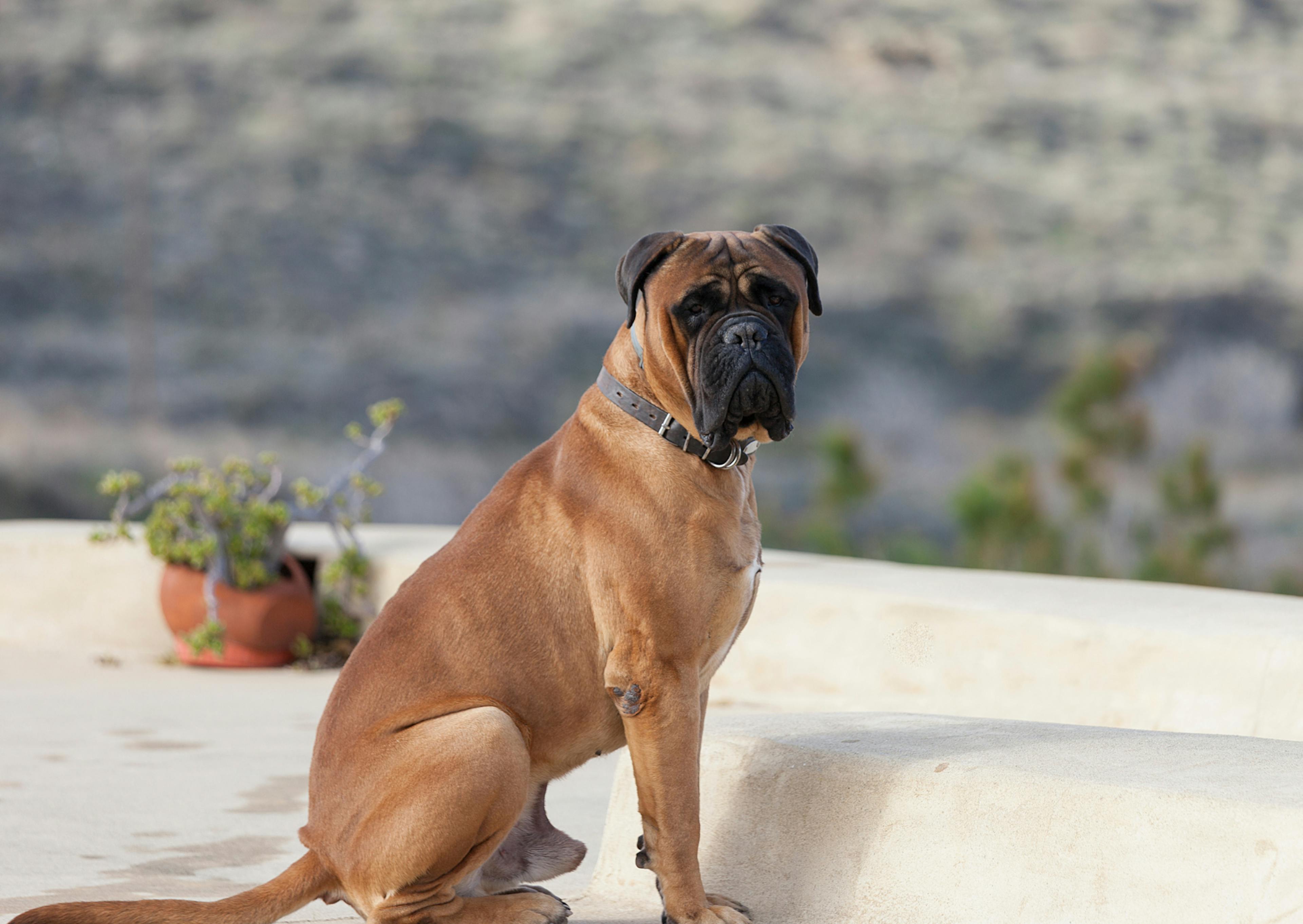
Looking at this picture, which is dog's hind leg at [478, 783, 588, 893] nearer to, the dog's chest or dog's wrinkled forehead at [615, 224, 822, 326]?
the dog's chest

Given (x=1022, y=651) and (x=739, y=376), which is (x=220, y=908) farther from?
(x=1022, y=651)

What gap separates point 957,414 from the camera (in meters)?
20.6

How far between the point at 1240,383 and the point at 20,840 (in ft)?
58.9

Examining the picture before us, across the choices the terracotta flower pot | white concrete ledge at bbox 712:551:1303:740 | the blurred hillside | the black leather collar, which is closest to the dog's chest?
the black leather collar

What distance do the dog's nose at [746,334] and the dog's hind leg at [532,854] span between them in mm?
1194

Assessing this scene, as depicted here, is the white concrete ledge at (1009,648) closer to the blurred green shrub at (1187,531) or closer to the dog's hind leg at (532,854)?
the dog's hind leg at (532,854)

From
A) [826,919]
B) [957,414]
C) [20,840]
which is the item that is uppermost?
A: [826,919]

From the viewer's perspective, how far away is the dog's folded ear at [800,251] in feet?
11.1

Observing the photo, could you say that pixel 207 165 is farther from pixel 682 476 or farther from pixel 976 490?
pixel 682 476

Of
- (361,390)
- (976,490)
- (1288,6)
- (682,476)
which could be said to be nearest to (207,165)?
(361,390)

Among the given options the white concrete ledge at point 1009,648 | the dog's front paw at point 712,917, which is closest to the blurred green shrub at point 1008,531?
the white concrete ledge at point 1009,648

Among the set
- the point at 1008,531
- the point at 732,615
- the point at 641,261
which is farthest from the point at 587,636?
the point at 1008,531

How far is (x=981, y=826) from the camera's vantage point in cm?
321

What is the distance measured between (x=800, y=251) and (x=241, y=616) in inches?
239
